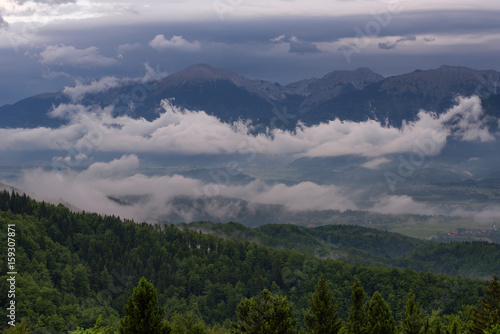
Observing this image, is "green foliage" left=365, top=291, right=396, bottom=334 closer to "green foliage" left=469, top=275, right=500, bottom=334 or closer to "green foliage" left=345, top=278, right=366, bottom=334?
"green foliage" left=345, top=278, right=366, bottom=334

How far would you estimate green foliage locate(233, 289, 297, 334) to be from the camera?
244 feet

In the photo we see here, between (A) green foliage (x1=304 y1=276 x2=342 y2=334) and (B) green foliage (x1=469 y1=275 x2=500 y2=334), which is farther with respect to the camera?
(B) green foliage (x1=469 y1=275 x2=500 y2=334)

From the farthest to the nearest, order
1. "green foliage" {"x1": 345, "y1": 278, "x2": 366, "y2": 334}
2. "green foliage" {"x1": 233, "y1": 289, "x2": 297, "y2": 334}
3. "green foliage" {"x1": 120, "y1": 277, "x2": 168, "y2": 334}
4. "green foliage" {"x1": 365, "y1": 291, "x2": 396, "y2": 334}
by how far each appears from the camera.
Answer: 1. "green foliage" {"x1": 345, "y1": 278, "x2": 366, "y2": 334}
2. "green foliage" {"x1": 365, "y1": 291, "x2": 396, "y2": 334}
3. "green foliage" {"x1": 233, "y1": 289, "x2": 297, "y2": 334}
4. "green foliage" {"x1": 120, "y1": 277, "x2": 168, "y2": 334}

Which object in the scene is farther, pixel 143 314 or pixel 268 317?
pixel 268 317

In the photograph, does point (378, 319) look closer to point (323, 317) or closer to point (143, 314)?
point (323, 317)

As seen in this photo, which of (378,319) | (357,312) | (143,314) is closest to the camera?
(143,314)

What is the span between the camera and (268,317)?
75.1 metres

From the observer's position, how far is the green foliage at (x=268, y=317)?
244ft

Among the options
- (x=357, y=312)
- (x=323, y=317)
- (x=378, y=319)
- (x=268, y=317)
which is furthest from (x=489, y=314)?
(x=268, y=317)

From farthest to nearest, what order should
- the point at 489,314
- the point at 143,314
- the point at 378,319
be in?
Answer: 1. the point at 378,319
2. the point at 489,314
3. the point at 143,314

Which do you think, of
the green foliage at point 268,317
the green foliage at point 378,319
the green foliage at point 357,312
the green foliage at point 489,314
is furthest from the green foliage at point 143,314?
the green foliage at point 489,314

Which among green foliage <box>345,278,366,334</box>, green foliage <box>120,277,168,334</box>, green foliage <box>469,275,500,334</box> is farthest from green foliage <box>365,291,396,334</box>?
green foliage <box>120,277,168,334</box>

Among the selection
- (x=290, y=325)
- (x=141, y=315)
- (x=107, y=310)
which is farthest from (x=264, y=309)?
(x=107, y=310)

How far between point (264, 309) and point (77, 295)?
139517 millimetres
